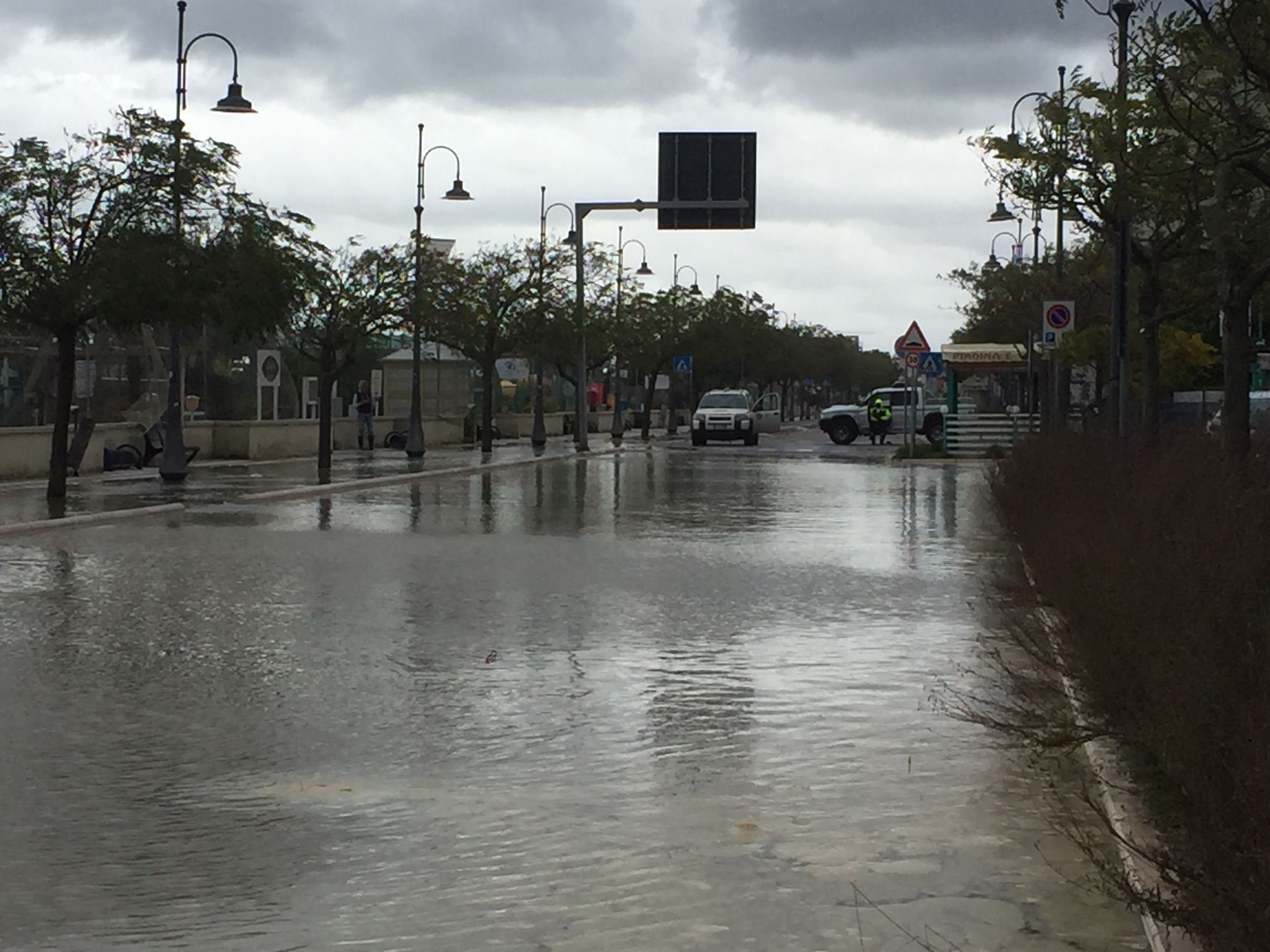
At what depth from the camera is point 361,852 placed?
6.46 m

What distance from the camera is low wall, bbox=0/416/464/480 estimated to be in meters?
33.4

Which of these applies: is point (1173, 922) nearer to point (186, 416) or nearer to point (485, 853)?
point (485, 853)

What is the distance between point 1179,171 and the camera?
1450 centimetres

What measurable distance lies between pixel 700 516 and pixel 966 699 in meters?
15.7

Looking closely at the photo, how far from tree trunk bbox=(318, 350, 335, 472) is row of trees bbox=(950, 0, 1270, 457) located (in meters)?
15.2

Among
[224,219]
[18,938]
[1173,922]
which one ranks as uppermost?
[224,219]

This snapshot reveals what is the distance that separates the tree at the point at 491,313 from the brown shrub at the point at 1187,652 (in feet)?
135

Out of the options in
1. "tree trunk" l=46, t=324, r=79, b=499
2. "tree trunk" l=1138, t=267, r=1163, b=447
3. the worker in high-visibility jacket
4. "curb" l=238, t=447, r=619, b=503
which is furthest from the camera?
the worker in high-visibility jacket

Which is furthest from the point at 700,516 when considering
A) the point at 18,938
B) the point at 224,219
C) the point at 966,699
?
the point at 18,938

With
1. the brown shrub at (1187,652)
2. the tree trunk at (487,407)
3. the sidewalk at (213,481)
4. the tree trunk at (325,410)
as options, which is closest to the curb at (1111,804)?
the brown shrub at (1187,652)

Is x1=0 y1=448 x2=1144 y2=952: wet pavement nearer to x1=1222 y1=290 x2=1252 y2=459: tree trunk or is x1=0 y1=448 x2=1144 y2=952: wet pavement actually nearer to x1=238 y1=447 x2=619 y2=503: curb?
x1=1222 y1=290 x2=1252 y2=459: tree trunk

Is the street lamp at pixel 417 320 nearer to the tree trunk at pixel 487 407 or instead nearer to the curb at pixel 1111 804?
the tree trunk at pixel 487 407

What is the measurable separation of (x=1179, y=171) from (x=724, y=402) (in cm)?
5457

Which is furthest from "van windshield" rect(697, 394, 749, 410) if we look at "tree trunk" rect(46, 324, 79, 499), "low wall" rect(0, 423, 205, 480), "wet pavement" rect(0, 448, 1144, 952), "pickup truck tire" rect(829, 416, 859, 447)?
"wet pavement" rect(0, 448, 1144, 952)
